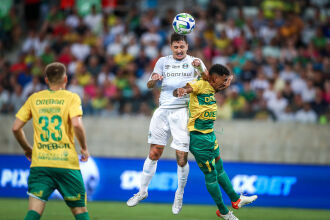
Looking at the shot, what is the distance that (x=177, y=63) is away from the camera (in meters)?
9.23

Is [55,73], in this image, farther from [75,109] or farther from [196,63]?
[196,63]

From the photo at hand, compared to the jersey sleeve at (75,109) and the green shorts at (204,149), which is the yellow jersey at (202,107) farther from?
the jersey sleeve at (75,109)

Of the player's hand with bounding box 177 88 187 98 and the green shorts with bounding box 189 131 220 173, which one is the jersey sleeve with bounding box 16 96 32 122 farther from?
the green shorts with bounding box 189 131 220 173

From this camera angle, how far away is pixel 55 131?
6.57 metres

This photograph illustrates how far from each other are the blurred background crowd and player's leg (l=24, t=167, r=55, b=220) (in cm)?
814

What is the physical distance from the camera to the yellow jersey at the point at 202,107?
8.79 metres

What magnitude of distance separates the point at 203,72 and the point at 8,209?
4912mm

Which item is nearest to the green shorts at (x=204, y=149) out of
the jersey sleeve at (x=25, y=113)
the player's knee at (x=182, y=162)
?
the player's knee at (x=182, y=162)

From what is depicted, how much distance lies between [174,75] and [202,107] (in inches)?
30.2

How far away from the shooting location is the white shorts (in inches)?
357

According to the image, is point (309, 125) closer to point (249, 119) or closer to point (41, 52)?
point (249, 119)

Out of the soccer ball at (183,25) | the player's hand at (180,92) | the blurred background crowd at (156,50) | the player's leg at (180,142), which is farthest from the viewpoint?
the blurred background crowd at (156,50)

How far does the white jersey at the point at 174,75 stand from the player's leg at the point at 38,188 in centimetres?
315

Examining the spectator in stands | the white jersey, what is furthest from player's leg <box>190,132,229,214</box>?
the spectator in stands
